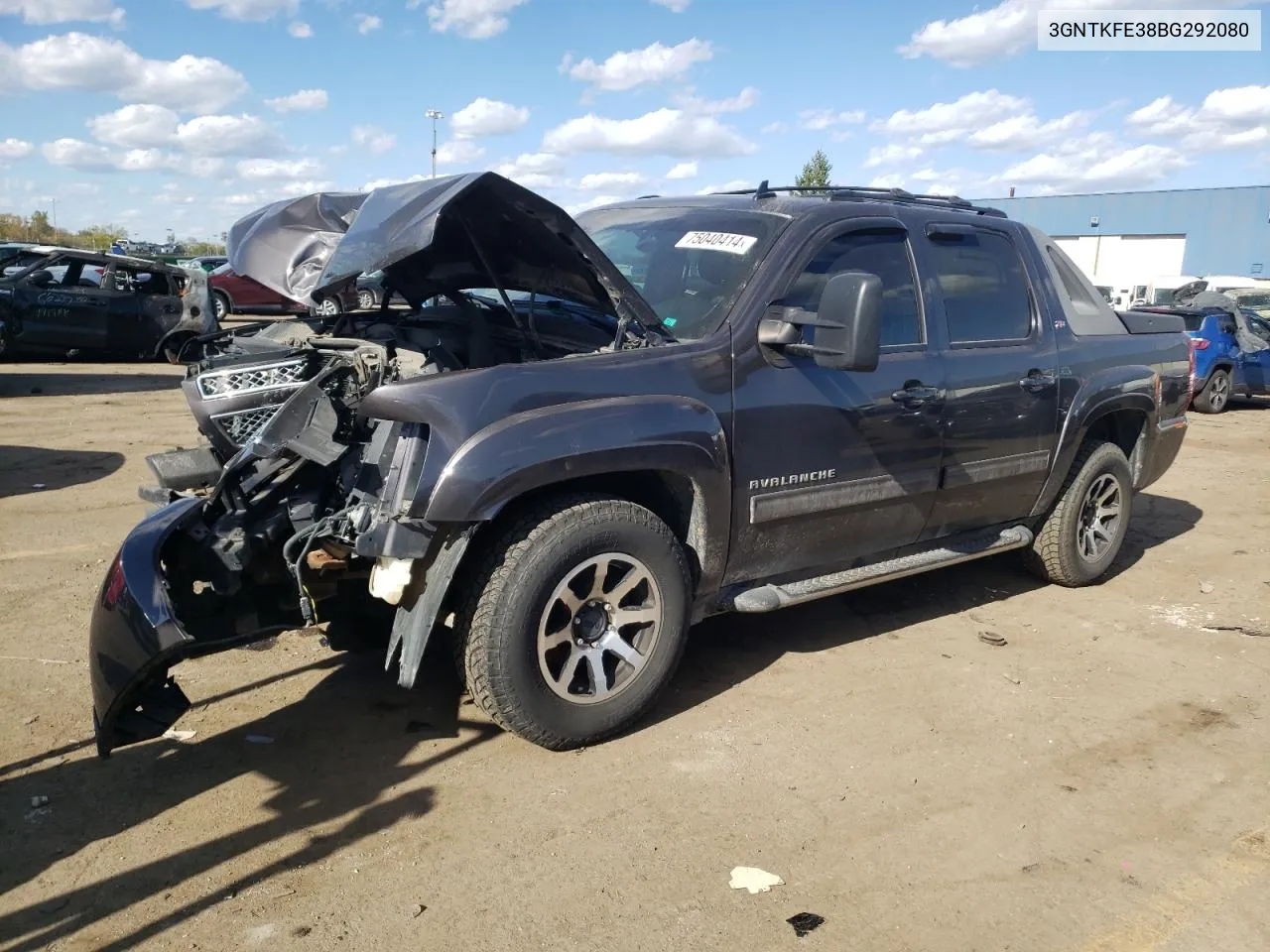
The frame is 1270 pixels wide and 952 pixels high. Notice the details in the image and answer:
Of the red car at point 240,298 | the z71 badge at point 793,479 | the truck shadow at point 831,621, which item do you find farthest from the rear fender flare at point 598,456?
the red car at point 240,298

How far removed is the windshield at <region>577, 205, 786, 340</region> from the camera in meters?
4.04

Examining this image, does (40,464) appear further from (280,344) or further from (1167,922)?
(1167,922)

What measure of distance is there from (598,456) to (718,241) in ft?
4.34

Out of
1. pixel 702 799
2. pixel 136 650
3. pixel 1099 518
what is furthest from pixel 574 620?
pixel 1099 518

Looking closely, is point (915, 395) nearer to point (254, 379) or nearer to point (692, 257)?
point (692, 257)

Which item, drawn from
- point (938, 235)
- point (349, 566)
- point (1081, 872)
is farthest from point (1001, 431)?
→ point (349, 566)

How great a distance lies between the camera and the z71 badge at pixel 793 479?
3.93 m

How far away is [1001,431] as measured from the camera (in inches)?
191

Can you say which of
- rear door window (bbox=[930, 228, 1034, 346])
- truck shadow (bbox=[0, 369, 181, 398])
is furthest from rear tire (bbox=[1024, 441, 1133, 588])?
truck shadow (bbox=[0, 369, 181, 398])

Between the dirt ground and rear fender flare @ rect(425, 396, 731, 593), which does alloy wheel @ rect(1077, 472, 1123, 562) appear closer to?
the dirt ground

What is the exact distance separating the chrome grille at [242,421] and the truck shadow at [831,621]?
2.00 m

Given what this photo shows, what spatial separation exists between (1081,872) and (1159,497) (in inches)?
259

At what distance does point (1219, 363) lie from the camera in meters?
15.1

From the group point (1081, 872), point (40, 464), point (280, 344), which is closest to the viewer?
point (1081, 872)
